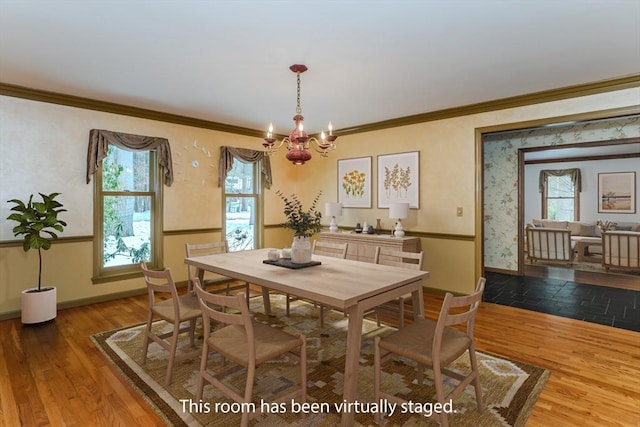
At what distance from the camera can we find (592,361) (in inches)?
108

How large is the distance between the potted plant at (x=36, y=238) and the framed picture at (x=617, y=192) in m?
11.0

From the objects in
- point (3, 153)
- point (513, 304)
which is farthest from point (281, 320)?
point (3, 153)

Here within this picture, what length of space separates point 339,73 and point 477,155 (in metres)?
2.25

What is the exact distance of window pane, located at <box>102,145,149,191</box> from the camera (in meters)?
4.41

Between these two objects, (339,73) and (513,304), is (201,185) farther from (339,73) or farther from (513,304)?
(513,304)

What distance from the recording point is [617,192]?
8.13 meters

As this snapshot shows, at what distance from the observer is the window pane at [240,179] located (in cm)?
562

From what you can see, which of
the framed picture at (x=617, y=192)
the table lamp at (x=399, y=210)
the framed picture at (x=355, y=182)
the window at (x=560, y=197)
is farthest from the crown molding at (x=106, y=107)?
the framed picture at (x=617, y=192)

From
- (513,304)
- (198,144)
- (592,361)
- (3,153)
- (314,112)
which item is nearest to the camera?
(592,361)

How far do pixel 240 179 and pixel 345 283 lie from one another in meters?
3.96

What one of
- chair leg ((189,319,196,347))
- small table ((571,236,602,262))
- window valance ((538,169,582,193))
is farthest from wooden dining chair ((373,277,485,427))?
window valance ((538,169,582,193))

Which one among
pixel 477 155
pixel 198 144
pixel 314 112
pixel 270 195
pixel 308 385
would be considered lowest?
pixel 308 385

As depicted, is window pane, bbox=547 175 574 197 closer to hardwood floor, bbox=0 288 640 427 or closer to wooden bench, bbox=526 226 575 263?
wooden bench, bbox=526 226 575 263

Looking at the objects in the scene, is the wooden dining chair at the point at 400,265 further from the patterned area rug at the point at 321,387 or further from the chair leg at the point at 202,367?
the chair leg at the point at 202,367
